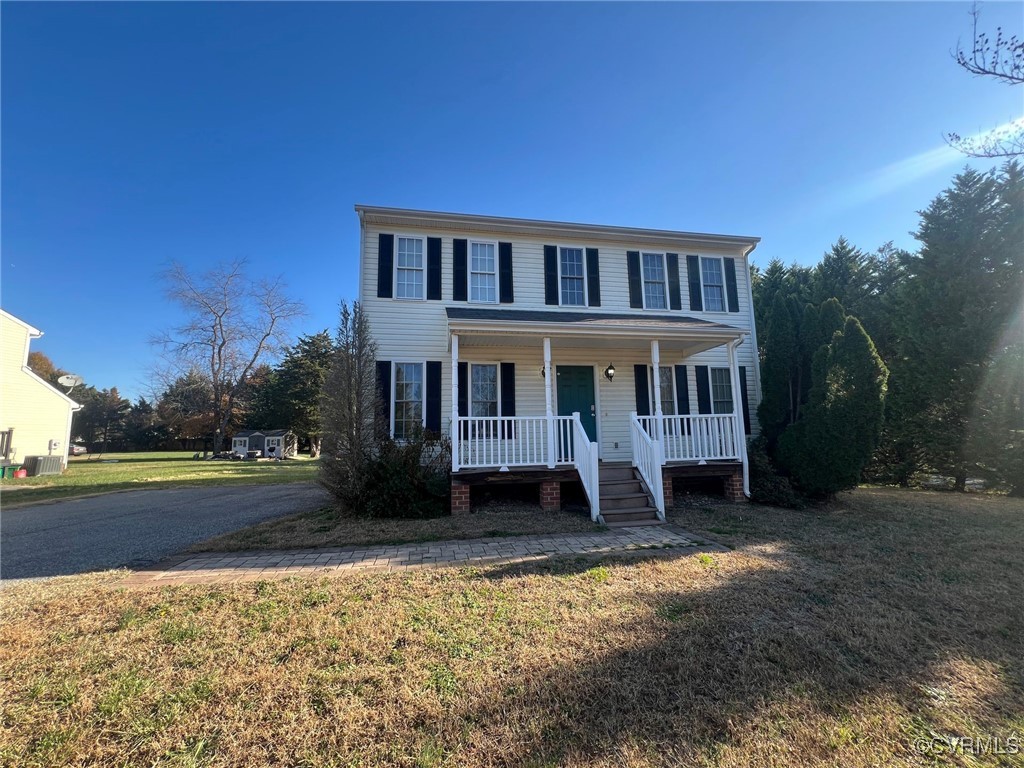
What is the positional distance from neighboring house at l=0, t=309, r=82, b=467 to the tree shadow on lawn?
2596 centimetres

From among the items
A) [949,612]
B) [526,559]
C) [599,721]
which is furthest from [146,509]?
[949,612]

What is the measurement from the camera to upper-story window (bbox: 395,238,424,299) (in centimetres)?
984

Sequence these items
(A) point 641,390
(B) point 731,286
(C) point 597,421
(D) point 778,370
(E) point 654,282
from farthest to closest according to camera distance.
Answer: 1. (B) point 731,286
2. (E) point 654,282
3. (A) point 641,390
4. (C) point 597,421
5. (D) point 778,370

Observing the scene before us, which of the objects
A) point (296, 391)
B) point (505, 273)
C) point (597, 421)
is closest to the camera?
point (597, 421)

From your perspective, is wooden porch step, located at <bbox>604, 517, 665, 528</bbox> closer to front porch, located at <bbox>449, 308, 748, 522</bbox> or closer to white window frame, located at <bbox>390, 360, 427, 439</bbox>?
front porch, located at <bbox>449, 308, 748, 522</bbox>

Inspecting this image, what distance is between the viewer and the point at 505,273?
407 inches

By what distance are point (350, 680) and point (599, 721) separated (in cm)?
150

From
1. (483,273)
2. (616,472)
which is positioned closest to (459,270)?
(483,273)

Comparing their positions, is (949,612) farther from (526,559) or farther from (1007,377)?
(1007,377)

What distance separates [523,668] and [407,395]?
7.37 m

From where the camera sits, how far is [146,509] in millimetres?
9469

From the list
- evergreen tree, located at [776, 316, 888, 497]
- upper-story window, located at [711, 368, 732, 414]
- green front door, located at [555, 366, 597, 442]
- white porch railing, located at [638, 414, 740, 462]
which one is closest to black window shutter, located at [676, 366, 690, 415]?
upper-story window, located at [711, 368, 732, 414]

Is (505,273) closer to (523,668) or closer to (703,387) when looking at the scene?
(703,387)

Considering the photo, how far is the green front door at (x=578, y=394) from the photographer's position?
1011 centimetres
